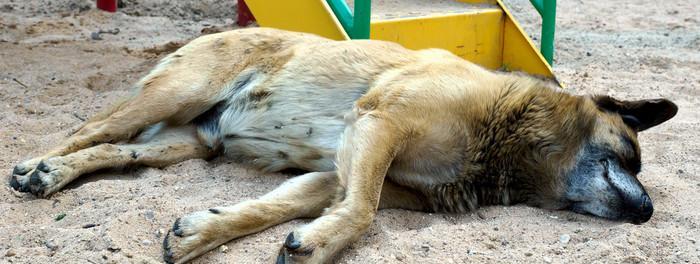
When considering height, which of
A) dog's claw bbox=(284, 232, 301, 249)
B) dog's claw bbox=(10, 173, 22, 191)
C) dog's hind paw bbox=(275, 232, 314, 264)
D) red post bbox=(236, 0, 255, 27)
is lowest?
red post bbox=(236, 0, 255, 27)

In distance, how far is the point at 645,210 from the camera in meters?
3.56

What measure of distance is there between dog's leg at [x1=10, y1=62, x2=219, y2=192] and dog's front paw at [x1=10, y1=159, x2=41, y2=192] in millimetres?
381

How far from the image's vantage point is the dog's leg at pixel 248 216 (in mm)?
3090

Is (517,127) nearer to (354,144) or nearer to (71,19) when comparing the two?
(354,144)

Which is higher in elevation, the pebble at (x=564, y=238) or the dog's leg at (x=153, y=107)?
the dog's leg at (x=153, y=107)

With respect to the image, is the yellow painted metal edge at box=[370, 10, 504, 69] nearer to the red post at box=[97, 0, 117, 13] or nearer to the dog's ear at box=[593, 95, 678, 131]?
the dog's ear at box=[593, 95, 678, 131]

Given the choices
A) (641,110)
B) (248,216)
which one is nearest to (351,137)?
(248,216)

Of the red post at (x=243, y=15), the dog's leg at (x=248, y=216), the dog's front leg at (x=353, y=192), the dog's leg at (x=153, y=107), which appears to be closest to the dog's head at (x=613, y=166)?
the dog's front leg at (x=353, y=192)

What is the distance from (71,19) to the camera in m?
8.01

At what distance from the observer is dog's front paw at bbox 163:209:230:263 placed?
10.00 ft

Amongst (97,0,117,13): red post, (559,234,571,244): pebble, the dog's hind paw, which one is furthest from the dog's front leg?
(97,0,117,13): red post

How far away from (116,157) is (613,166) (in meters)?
2.58

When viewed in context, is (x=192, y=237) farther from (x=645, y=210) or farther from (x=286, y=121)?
(x=645, y=210)

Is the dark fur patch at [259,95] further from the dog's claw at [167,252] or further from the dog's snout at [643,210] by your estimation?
the dog's snout at [643,210]
